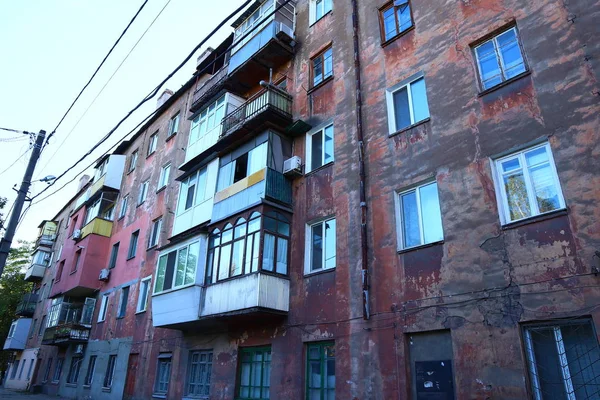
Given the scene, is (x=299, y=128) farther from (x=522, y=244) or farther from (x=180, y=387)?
(x=180, y=387)

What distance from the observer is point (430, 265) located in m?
9.34

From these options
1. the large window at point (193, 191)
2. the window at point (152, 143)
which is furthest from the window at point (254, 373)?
the window at point (152, 143)

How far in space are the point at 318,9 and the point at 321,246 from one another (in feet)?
31.5

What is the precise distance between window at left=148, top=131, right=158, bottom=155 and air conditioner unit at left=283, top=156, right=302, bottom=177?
13.4 metres

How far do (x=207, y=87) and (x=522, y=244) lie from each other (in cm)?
1515

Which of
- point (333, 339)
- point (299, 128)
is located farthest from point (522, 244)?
point (299, 128)

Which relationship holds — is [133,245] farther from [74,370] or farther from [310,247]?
[310,247]

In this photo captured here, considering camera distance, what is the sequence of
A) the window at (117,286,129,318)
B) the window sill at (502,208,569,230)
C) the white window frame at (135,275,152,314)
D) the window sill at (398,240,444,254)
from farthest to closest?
the window at (117,286,129,318) → the white window frame at (135,275,152,314) → the window sill at (398,240,444,254) → the window sill at (502,208,569,230)

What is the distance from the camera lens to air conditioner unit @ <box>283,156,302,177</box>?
13.6 m

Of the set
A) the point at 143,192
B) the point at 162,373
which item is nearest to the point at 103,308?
the point at 143,192

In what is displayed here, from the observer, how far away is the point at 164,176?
72.8 feet

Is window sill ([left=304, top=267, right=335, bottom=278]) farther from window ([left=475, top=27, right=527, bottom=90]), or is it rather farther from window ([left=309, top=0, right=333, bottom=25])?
window ([left=309, top=0, right=333, bottom=25])

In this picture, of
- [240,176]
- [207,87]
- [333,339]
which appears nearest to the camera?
[333,339]

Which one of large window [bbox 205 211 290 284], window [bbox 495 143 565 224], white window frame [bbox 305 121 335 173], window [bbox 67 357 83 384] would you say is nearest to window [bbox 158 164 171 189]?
large window [bbox 205 211 290 284]
